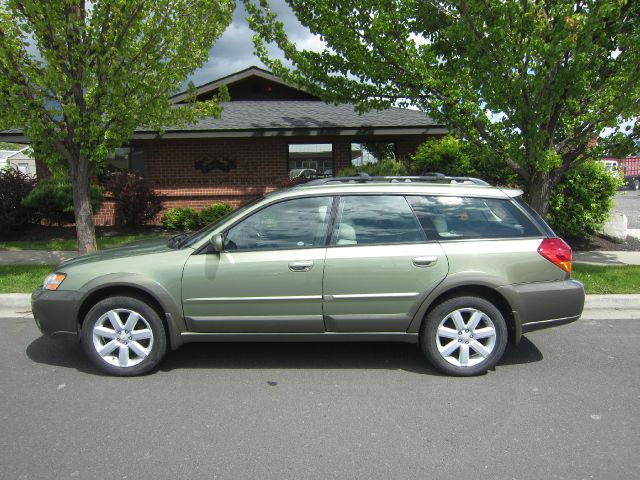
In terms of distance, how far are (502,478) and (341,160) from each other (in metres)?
11.3

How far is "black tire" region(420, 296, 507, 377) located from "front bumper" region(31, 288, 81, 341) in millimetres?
2896

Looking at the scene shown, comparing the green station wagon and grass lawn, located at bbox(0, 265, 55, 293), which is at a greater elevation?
the green station wagon

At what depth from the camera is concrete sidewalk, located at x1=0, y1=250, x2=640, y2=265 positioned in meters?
8.48

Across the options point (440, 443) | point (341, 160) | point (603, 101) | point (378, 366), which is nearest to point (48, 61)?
point (378, 366)

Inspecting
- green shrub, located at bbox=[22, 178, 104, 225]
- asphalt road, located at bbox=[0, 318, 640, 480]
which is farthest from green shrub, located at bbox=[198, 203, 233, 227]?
asphalt road, located at bbox=[0, 318, 640, 480]

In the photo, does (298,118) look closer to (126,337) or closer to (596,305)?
(596,305)

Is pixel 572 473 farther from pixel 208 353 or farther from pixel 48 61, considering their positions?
pixel 48 61

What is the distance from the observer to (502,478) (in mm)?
2699

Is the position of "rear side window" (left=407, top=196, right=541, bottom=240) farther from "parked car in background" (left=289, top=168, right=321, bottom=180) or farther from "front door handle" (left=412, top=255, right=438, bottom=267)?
"parked car in background" (left=289, top=168, right=321, bottom=180)

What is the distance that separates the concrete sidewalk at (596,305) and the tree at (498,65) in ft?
6.04

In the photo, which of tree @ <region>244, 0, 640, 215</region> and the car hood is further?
tree @ <region>244, 0, 640, 215</region>

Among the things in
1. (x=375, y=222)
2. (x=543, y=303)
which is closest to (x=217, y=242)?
(x=375, y=222)

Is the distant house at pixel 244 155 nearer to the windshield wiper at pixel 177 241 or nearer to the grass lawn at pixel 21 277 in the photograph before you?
the grass lawn at pixel 21 277

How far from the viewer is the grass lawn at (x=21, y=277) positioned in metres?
6.64
